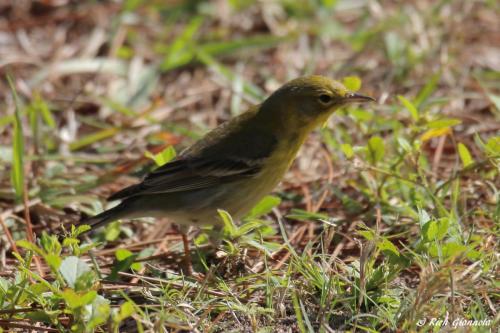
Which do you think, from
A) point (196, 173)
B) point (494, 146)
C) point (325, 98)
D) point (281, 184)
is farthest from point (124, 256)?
point (494, 146)

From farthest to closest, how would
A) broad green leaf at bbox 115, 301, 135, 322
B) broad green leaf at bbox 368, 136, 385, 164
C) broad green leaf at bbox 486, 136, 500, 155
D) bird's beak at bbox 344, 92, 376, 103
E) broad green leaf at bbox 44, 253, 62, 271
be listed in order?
bird's beak at bbox 344, 92, 376, 103, broad green leaf at bbox 368, 136, 385, 164, broad green leaf at bbox 486, 136, 500, 155, broad green leaf at bbox 44, 253, 62, 271, broad green leaf at bbox 115, 301, 135, 322

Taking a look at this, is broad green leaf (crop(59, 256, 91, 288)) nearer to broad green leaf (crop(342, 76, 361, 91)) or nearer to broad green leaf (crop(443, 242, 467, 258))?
broad green leaf (crop(443, 242, 467, 258))

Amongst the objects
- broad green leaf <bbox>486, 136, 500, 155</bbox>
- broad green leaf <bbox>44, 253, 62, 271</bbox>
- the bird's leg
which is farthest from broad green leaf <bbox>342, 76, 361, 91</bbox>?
broad green leaf <bbox>44, 253, 62, 271</bbox>

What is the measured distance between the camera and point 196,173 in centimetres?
519

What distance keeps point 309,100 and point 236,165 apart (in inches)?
28.0

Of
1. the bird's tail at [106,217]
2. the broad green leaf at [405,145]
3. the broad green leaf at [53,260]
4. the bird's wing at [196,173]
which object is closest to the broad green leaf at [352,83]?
the broad green leaf at [405,145]

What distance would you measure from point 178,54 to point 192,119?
3.30ft

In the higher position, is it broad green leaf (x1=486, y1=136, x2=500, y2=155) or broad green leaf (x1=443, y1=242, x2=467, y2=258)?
broad green leaf (x1=486, y1=136, x2=500, y2=155)

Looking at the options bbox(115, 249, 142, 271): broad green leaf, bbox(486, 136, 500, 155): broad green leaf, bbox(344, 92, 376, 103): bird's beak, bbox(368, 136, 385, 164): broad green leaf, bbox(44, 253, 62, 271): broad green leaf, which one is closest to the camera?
bbox(44, 253, 62, 271): broad green leaf

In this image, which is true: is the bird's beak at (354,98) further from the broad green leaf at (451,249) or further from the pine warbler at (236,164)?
the broad green leaf at (451,249)

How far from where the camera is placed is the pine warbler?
16.6ft

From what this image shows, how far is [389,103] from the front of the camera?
22.1 ft

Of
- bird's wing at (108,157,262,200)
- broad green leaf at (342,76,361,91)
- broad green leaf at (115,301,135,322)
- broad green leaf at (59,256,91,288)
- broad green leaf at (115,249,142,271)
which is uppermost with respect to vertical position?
broad green leaf at (342,76,361,91)

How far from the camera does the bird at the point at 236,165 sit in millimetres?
5059
